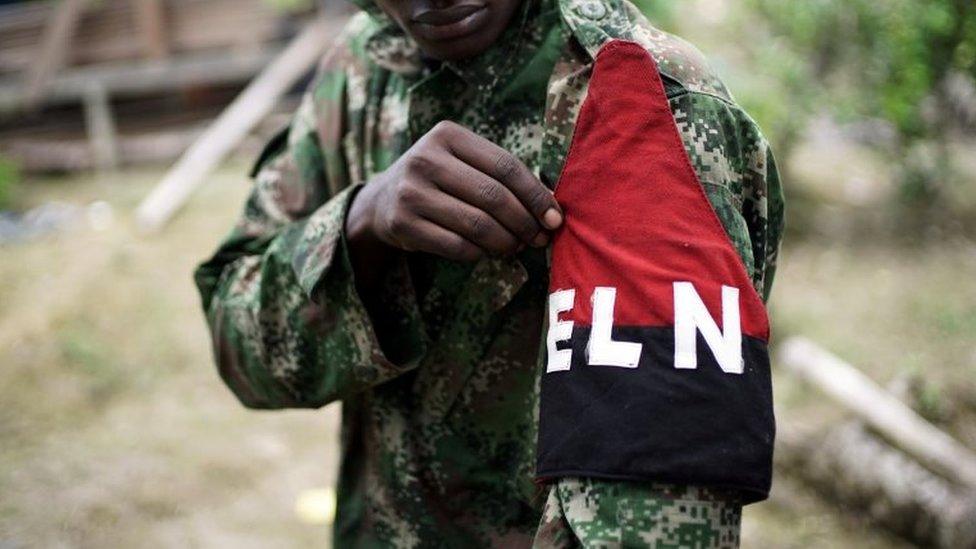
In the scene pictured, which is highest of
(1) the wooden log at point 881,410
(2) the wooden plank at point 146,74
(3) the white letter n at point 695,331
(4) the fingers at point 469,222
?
(4) the fingers at point 469,222

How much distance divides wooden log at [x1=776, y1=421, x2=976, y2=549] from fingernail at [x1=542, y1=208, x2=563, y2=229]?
115 inches

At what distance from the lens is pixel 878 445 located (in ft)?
13.2

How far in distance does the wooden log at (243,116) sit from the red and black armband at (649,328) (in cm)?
712

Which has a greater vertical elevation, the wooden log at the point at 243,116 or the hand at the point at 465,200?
the hand at the point at 465,200

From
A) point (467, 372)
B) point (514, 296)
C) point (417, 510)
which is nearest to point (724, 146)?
point (514, 296)

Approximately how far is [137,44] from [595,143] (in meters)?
9.57

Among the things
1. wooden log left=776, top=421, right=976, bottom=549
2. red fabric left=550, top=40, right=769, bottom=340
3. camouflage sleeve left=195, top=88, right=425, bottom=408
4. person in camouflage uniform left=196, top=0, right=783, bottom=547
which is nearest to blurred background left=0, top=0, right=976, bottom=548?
wooden log left=776, top=421, right=976, bottom=549

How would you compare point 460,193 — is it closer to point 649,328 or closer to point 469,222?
point 469,222

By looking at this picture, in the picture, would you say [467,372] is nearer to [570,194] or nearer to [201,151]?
[570,194]

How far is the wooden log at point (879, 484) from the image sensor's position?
3.50 metres

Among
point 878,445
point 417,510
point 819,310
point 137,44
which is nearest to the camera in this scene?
point 417,510

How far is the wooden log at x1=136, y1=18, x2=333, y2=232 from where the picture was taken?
8.04 metres

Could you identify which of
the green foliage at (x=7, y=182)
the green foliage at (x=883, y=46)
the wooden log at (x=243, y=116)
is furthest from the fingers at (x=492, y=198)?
the green foliage at (x=7, y=182)

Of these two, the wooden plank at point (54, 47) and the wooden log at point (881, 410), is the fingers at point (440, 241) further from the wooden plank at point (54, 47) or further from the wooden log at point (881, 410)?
the wooden plank at point (54, 47)
